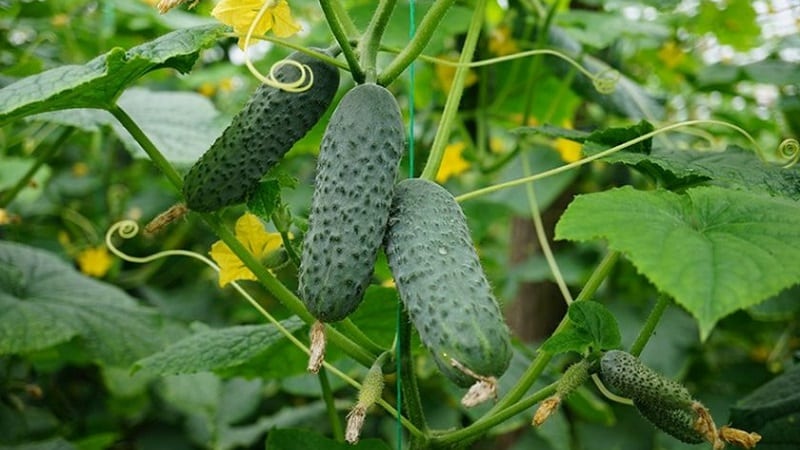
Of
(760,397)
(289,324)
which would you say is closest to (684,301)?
(289,324)

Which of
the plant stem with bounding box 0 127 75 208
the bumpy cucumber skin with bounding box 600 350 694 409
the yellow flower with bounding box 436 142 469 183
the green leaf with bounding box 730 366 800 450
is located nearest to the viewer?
the bumpy cucumber skin with bounding box 600 350 694 409

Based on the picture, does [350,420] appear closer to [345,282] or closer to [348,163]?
[345,282]

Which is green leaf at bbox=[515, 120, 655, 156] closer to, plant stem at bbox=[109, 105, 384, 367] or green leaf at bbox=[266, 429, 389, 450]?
plant stem at bbox=[109, 105, 384, 367]

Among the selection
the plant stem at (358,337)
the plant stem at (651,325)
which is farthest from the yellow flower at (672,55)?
the plant stem at (358,337)

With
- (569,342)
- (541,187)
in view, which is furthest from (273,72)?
(541,187)

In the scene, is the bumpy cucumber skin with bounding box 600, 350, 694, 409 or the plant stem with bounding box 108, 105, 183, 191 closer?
the bumpy cucumber skin with bounding box 600, 350, 694, 409

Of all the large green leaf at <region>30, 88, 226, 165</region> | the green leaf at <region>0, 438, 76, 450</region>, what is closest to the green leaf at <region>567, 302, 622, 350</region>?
the large green leaf at <region>30, 88, 226, 165</region>

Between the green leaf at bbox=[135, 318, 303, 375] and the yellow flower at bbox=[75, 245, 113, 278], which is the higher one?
the green leaf at bbox=[135, 318, 303, 375]

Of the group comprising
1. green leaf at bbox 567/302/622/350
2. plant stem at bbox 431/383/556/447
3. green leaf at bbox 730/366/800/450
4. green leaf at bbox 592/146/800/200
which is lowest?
green leaf at bbox 730/366/800/450
